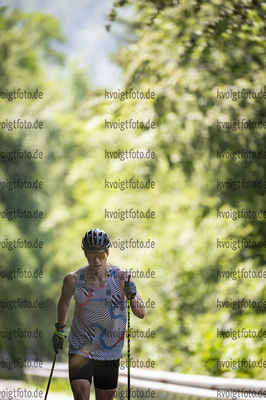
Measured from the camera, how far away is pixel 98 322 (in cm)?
458

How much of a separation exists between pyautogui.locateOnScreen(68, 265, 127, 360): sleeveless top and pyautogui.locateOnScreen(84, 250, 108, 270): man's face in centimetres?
15

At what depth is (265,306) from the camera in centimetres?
917

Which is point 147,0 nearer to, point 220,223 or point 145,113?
point 145,113

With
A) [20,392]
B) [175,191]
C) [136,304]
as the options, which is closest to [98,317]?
[136,304]

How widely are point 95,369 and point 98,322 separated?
14.8 inches

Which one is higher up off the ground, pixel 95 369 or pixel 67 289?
pixel 67 289

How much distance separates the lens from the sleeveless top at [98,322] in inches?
180

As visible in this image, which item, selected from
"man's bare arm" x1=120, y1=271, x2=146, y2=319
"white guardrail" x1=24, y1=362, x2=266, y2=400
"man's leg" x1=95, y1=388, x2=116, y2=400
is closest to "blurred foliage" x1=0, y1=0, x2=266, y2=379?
"white guardrail" x1=24, y1=362, x2=266, y2=400

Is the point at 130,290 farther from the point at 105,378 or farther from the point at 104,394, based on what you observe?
the point at 104,394

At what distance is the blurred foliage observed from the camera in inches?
356

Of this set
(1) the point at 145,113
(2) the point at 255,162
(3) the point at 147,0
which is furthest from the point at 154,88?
(2) the point at 255,162

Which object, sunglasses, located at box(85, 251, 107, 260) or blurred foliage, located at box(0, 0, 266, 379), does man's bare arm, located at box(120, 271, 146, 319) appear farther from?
blurred foliage, located at box(0, 0, 266, 379)

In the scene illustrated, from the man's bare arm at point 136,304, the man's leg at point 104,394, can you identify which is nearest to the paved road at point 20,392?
the man's leg at point 104,394

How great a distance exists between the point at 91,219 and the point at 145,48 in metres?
7.73
